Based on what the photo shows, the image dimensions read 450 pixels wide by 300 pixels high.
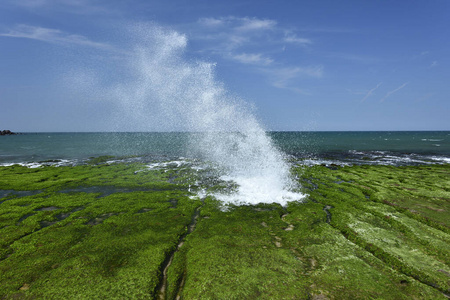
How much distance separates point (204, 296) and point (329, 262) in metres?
6.50

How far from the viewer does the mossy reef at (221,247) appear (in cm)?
870

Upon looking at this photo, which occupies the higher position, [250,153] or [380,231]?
[250,153]

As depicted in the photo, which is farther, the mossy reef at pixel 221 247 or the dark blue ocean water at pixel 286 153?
the dark blue ocean water at pixel 286 153

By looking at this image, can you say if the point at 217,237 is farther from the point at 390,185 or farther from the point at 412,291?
the point at 390,185

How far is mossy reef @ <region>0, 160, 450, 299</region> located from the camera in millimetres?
8695

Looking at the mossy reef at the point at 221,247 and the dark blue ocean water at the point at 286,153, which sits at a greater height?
the dark blue ocean water at the point at 286,153

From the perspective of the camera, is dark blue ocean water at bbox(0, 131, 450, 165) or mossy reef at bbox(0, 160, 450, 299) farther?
dark blue ocean water at bbox(0, 131, 450, 165)

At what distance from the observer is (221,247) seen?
1152cm

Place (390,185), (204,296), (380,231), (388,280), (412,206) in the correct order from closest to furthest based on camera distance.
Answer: (204,296) → (388,280) → (380,231) → (412,206) → (390,185)

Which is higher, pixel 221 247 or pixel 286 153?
pixel 286 153

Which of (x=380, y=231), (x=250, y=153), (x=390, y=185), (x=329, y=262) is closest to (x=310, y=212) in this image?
(x=380, y=231)

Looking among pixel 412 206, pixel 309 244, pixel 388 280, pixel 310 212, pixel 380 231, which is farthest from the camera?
pixel 412 206

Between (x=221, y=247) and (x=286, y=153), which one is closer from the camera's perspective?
(x=221, y=247)

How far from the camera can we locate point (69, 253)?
434 inches
